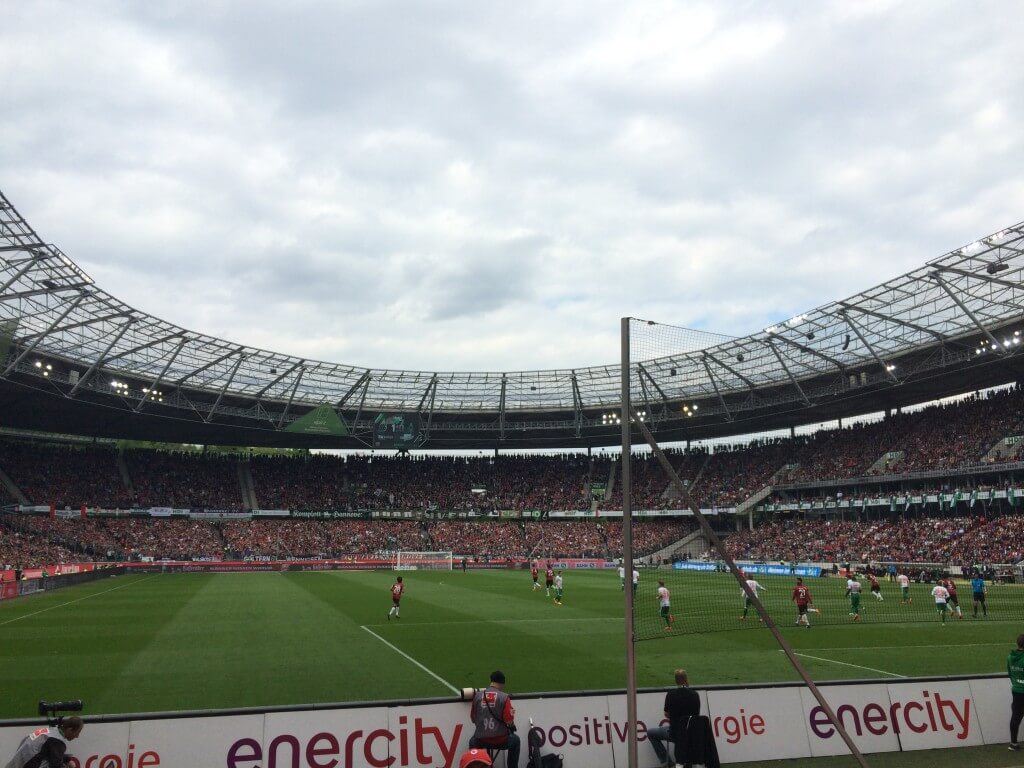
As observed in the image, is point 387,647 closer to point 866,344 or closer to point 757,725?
point 757,725

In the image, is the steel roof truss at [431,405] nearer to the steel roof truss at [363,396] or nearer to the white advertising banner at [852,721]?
the steel roof truss at [363,396]

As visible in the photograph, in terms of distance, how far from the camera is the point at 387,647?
68.9 ft

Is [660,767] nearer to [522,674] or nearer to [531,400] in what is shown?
[522,674]

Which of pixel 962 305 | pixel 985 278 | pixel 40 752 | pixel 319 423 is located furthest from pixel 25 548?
pixel 985 278

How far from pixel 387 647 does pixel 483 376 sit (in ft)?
164

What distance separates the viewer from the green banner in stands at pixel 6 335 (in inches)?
1741

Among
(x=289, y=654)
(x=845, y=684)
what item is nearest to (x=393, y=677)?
(x=289, y=654)

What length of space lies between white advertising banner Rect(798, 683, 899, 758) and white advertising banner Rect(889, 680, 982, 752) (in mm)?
194

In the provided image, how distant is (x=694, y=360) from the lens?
59406 mm

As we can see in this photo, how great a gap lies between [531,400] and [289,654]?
56.5 m

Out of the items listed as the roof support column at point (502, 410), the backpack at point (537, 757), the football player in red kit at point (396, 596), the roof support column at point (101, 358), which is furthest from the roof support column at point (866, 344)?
the roof support column at point (101, 358)

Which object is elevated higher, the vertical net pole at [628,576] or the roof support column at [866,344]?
the roof support column at [866,344]

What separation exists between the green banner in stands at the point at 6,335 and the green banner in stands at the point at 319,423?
85.7ft

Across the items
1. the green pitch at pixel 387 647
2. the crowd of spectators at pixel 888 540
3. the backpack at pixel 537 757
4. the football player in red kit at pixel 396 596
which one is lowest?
the backpack at pixel 537 757
